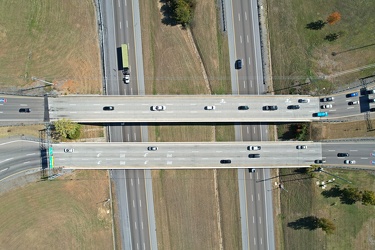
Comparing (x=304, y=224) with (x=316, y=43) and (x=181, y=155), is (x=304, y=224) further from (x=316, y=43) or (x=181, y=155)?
(x=316, y=43)

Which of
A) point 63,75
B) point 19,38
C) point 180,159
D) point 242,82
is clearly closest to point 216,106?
point 242,82

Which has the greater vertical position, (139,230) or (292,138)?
(292,138)

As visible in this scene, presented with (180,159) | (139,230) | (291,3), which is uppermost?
(291,3)

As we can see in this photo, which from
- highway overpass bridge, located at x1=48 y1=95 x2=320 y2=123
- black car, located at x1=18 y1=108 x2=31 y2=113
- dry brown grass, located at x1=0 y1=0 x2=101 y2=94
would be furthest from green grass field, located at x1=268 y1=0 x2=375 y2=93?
black car, located at x1=18 y1=108 x2=31 y2=113

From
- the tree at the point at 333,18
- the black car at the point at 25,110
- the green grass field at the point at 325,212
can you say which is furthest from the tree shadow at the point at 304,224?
the black car at the point at 25,110

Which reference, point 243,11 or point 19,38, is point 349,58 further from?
point 19,38

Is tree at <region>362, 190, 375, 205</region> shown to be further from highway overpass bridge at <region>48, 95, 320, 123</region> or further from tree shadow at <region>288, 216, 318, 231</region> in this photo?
highway overpass bridge at <region>48, 95, 320, 123</region>

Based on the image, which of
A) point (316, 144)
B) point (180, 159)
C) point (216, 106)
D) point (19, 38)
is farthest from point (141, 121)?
point (316, 144)
